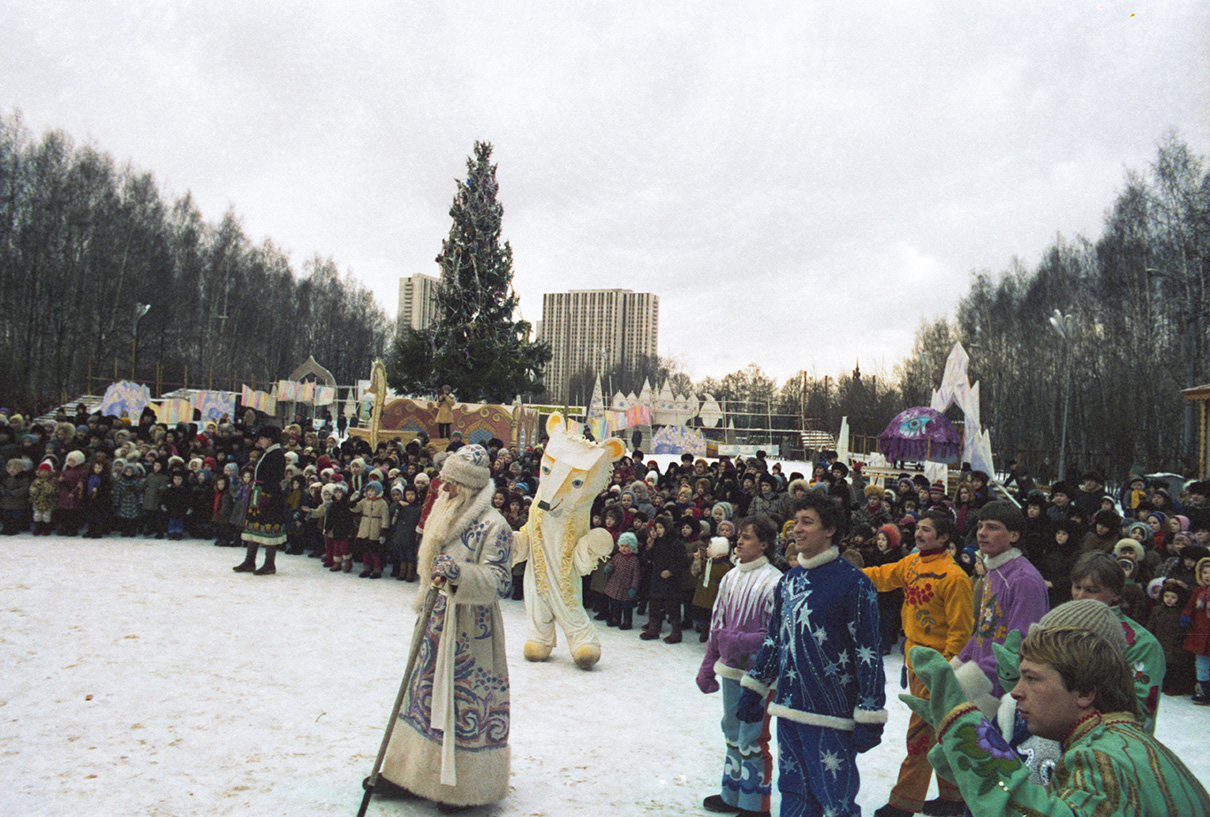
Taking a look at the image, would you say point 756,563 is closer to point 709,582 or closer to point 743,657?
point 743,657

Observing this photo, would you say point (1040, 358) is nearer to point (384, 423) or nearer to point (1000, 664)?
point (384, 423)

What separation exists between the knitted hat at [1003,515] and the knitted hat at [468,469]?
2732 millimetres

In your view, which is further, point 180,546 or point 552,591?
point 180,546

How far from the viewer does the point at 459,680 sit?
402cm

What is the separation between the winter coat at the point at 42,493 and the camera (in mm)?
11406

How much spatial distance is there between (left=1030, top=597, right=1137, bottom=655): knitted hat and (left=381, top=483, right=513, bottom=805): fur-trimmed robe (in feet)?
9.53

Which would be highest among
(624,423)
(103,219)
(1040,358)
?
(103,219)

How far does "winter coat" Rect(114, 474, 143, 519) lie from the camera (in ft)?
39.5

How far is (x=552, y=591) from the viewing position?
291 inches

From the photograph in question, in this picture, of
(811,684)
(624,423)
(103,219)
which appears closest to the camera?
(811,684)

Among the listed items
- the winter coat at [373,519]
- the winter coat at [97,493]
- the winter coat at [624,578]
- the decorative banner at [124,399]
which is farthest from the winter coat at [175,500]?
the decorative banner at [124,399]

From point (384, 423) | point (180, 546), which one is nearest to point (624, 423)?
point (384, 423)

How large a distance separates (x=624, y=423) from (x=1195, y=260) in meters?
20.4

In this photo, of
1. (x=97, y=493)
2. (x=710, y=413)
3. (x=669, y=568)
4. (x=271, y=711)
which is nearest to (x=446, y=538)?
(x=271, y=711)
